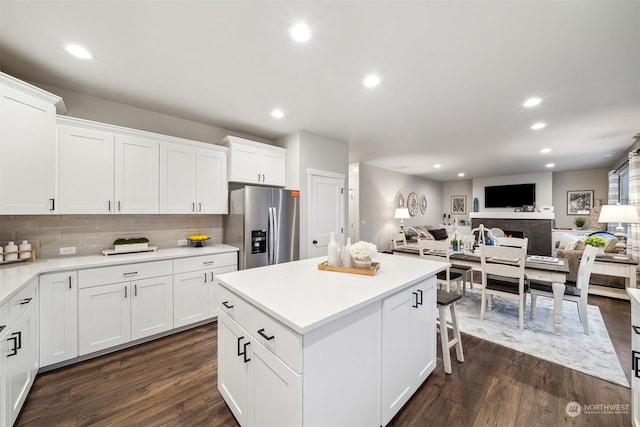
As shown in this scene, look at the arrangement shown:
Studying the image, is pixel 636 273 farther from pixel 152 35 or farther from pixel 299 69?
pixel 152 35

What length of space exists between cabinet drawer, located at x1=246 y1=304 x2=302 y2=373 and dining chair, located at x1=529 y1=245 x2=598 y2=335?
3.33 m

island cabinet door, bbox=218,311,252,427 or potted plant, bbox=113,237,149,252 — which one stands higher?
potted plant, bbox=113,237,149,252

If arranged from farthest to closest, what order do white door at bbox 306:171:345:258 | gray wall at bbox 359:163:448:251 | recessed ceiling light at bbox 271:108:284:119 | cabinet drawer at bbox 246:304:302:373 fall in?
gray wall at bbox 359:163:448:251 → white door at bbox 306:171:345:258 → recessed ceiling light at bbox 271:108:284:119 → cabinet drawer at bbox 246:304:302:373

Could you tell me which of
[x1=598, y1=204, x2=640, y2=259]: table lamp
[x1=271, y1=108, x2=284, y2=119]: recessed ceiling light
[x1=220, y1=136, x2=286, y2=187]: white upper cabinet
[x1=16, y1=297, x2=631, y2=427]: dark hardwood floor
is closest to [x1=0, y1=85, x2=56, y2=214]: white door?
[x1=16, y1=297, x2=631, y2=427]: dark hardwood floor

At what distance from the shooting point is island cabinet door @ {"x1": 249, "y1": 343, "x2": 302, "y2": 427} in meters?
1.05

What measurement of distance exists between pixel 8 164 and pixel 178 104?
4.98 ft

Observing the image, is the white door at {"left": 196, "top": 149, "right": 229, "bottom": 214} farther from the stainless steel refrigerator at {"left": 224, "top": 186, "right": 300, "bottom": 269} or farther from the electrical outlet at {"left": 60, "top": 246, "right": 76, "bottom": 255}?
the electrical outlet at {"left": 60, "top": 246, "right": 76, "bottom": 255}

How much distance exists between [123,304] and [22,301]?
782mm

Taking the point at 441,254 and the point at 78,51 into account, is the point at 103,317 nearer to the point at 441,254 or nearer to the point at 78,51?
the point at 78,51

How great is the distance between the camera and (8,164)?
188 cm

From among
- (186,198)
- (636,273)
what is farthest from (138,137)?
(636,273)

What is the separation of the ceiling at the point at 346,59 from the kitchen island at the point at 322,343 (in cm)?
171

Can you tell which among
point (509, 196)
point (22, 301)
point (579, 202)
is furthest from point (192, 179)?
point (579, 202)

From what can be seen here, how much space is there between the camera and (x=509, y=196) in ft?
26.8
